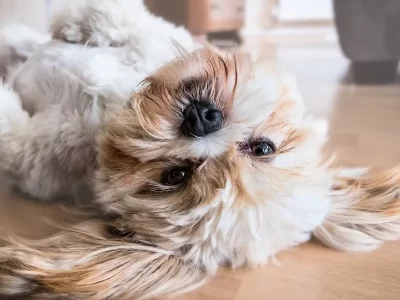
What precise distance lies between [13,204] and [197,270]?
559 millimetres

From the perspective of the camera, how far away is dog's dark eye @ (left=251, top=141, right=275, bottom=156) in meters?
1.09

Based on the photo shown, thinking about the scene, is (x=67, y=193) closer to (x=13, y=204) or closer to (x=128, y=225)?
(x=13, y=204)

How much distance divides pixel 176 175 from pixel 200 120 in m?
0.12

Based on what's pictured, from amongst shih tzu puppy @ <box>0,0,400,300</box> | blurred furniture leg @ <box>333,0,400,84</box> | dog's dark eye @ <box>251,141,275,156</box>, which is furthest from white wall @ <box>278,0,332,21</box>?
dog's dark eye @ <box>251,141,275,156</box>

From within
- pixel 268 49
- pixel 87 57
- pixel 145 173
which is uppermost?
pixel 87 57

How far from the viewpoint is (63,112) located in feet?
4.50

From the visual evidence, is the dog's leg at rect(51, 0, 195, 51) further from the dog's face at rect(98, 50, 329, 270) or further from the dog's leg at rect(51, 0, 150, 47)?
the dog's face at rect(98, 50, 329, 270)

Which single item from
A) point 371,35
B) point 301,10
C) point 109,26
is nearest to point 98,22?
point 109,26

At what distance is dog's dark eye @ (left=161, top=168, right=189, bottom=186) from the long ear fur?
0.37m

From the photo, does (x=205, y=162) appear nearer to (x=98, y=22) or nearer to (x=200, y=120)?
(x=200, y=120)

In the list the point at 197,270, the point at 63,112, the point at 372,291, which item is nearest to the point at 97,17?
the point at 63,112

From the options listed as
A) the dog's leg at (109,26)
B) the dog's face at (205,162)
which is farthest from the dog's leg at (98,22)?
the dog's face at (205,162)

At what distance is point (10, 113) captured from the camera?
1.36 metres

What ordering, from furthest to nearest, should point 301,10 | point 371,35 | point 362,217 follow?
point 301,10 → point 371,35 → point 362,217
